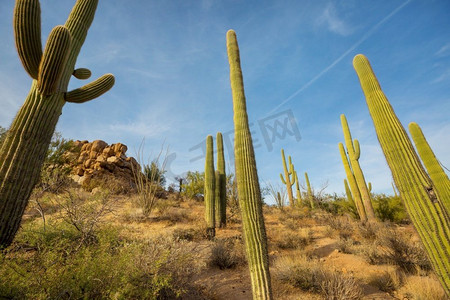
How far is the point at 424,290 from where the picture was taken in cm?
352

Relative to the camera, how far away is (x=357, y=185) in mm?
9695

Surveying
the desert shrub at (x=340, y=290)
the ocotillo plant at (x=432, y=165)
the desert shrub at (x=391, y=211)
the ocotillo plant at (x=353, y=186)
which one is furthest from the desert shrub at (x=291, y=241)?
the desert shrub at (x=391, y=211)

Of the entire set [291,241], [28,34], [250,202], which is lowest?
[291,241]

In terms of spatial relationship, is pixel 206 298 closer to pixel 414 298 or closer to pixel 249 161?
pixel 249 161

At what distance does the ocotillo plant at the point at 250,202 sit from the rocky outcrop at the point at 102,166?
13003 mm

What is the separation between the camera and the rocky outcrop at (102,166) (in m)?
15.7

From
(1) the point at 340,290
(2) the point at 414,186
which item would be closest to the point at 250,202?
(1) the point at 340,290

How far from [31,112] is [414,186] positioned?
226 inches

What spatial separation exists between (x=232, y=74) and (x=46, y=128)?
343 centimetres

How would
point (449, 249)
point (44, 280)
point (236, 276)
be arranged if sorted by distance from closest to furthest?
point (44, 280)
point (449, 249)
point (236, 276)

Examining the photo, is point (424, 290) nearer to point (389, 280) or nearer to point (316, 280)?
point (389, 280)

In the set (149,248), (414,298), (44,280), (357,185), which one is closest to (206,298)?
(149,248)

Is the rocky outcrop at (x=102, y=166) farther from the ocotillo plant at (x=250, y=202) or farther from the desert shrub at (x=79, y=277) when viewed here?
the ocotillo plant at (x=250, y=202)

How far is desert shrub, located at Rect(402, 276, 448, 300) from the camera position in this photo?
337 centimetres
